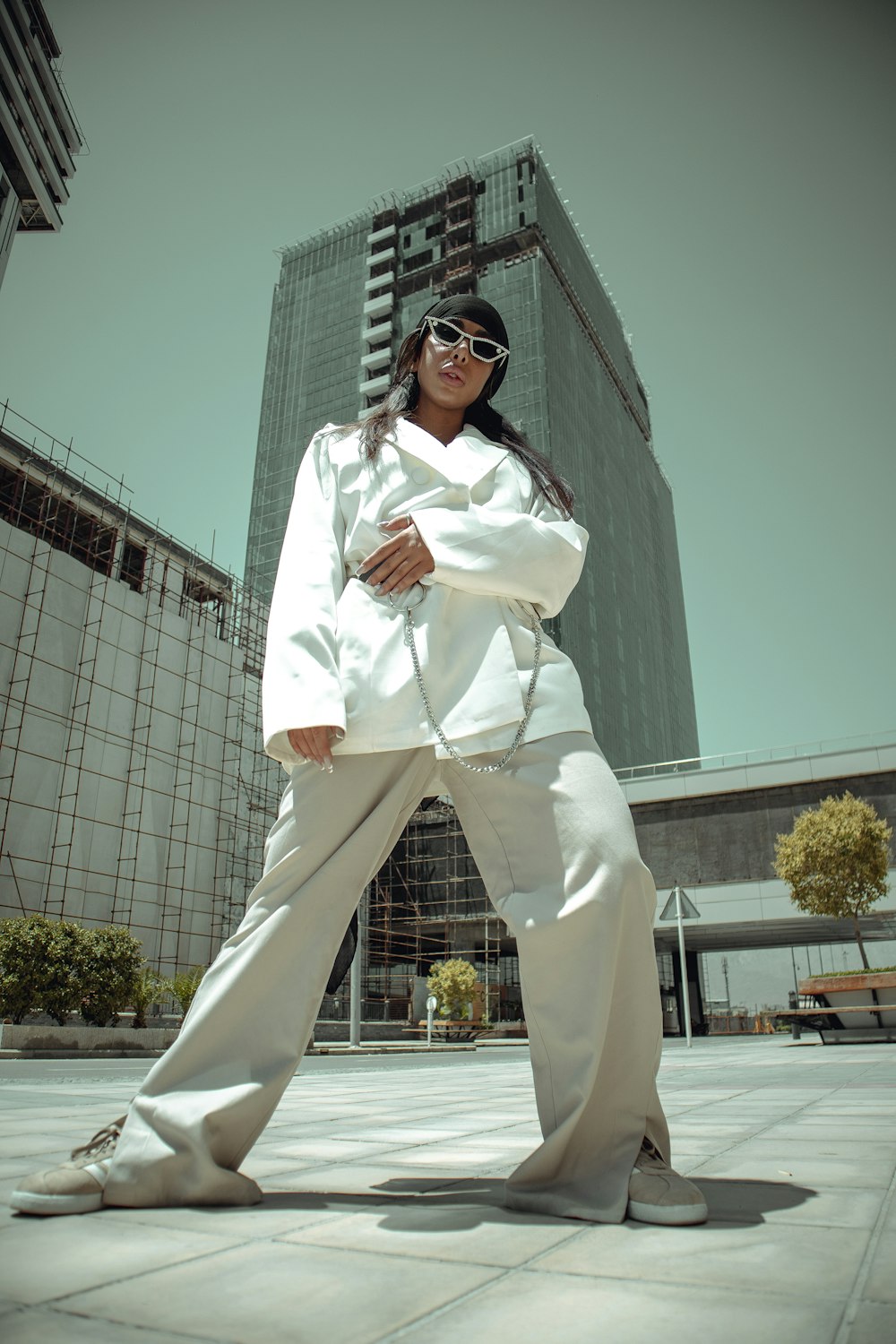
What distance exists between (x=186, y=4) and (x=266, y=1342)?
4430 millimetres

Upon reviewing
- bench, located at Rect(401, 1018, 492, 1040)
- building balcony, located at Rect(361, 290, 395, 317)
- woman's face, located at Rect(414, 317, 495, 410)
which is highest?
building balcony, located at Rect(361, 290, 395, 317)

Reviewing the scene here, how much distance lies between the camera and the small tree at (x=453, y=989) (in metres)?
27.2

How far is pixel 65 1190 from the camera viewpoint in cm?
135

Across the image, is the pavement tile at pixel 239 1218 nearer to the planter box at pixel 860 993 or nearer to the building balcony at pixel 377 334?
the planter box at pixel 860 993

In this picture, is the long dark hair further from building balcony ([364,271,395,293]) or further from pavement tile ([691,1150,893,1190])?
building balcony ([364,271,395,293])

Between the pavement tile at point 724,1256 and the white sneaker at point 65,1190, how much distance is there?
0.75 m

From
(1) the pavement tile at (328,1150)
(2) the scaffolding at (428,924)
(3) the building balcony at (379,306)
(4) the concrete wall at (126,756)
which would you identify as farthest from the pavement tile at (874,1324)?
(3) the building balcony at (379,306)

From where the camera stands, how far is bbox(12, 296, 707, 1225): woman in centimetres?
143

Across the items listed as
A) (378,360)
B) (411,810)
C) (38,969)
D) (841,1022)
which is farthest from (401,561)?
(378,360)

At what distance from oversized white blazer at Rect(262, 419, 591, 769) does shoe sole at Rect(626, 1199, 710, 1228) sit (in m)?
0.79

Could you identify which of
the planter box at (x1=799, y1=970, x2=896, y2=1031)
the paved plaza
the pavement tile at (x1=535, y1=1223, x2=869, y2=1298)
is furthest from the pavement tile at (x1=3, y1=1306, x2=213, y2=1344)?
the planter box at (x1=799, y1=970, x2=896, y2=1031)

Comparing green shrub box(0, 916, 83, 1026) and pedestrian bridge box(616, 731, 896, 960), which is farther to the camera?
pedestrian bridge box(616, 731, 896, 960)

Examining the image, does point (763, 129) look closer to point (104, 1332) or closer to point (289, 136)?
point (104, 1332)

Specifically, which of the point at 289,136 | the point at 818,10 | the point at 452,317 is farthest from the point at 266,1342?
the point at 289,136
